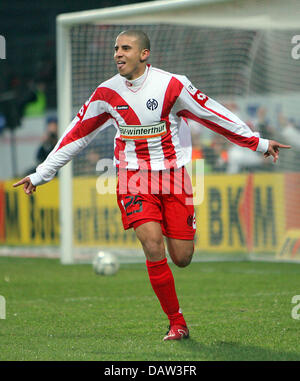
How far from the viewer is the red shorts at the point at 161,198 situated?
594cm

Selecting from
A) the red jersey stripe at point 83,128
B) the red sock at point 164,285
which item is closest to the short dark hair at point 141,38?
the red jersey stripe at point 83,128

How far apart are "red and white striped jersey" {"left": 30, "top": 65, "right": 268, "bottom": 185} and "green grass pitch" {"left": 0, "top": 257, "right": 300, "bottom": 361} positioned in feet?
3.94

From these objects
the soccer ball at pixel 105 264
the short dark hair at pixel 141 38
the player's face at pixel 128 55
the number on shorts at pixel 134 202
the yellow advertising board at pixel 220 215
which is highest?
the short dark hair at pixel 141 38

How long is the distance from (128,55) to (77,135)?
2.38 ft

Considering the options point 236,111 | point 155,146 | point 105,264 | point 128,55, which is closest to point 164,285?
point 155,146

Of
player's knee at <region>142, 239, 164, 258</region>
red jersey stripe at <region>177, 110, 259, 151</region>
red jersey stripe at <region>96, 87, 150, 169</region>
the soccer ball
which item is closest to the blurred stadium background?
the soccer ball

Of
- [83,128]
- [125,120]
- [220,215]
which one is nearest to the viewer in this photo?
[125,120]

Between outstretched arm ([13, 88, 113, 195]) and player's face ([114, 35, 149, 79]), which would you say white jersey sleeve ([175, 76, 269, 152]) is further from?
outstretched arm ([13, 88, 113, 195])

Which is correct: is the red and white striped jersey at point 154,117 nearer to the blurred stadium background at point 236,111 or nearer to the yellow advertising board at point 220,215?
the blurred stadium background at point 236,111

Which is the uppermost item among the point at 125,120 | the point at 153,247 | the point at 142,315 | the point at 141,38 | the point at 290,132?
the point at 141,38

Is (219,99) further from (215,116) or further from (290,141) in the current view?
(215,116)

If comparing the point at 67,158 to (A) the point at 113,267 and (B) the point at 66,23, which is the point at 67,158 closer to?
(A) the point at 113,267

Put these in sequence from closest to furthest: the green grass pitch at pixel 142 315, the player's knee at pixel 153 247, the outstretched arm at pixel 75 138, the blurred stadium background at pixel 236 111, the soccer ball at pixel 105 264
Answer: the green grass pitch at pixel 142 315, the player's knee at pixel 153 247, the outstretched arm at pixel 75 138, the soccer ball at pixel 105 264, the blurred stadium background at pixel 236 111

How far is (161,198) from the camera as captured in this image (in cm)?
603
